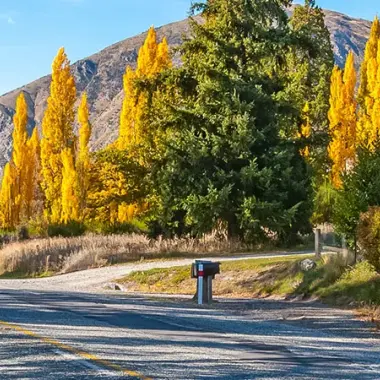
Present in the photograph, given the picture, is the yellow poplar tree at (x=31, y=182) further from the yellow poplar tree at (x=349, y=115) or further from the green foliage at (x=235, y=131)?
the green foliage at (x=235, y=131)

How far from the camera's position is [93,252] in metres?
31.4

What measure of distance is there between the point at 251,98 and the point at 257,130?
4.91 feet

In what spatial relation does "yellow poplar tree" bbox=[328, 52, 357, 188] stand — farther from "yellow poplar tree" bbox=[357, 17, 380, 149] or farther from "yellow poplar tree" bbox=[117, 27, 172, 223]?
"yellow poplar tree" bbox=[117, 27, 172, 223]

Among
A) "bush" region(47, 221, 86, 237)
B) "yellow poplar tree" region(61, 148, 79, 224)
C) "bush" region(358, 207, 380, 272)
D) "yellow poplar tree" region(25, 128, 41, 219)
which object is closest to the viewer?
"bush" region(358, 207, 380, 272)

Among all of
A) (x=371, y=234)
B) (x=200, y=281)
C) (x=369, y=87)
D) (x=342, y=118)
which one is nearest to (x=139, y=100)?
(x=369, y=87)

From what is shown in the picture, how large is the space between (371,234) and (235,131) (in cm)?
1598

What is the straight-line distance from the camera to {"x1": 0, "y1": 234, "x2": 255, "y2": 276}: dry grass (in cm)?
3086

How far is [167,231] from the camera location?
33.9 meters

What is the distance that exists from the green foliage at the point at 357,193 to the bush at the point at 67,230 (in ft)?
82.1

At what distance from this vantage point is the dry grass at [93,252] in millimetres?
30859

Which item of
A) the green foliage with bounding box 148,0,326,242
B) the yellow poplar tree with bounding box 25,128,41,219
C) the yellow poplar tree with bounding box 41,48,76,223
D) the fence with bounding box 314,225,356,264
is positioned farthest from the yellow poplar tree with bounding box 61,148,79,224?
the fence with bounding box 314,225,356,264

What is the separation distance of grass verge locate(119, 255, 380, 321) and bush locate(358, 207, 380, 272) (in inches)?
37.8

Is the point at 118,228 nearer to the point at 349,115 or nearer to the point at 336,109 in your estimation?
the point at 336,109

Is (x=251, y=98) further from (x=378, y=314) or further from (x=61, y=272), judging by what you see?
(x=378, y=314)
